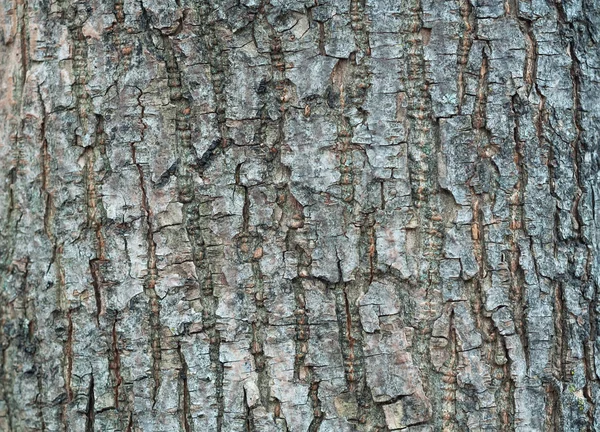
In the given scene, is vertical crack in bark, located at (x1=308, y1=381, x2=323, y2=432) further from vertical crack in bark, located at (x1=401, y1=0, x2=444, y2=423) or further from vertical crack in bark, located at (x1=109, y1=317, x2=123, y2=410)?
vertical crack in bark, located at (x1=109, y1=317, x2=123, y2=410)

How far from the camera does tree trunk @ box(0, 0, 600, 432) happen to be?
1.73 metres

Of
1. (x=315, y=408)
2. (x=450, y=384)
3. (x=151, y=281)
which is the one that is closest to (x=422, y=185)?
(x=450, y=384)

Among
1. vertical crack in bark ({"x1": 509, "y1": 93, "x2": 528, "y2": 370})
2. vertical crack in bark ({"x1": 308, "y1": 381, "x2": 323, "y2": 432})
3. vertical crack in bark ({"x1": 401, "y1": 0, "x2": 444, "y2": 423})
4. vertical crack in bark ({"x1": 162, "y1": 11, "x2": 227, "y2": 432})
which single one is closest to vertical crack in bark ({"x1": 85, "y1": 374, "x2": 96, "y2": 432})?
vertical crack in bark ({"x1": 162, "y1": 11, "x2": 227, "y2": 432})

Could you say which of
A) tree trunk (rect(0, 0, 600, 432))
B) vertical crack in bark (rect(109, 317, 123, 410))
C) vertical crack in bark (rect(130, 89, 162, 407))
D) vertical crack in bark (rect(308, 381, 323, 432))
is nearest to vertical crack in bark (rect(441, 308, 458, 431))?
tree trunk (rect(0, 0, 600, 432))

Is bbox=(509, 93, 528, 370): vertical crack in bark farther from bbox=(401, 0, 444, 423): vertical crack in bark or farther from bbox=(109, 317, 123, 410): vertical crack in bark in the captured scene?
bbox=(109, 317, 123, 410): vertical crack in bark

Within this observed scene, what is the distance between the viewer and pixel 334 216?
1.73 m

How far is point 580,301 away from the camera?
1813mm

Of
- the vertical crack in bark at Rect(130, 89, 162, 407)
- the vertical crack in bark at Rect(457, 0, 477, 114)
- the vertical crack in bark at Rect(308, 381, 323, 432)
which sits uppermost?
the vertical crack in bark at Rect(457, 0, 477, 114)

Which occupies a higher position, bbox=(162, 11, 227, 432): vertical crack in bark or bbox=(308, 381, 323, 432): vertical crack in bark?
bbox=(162, 11, 227, 432): vertical crack in bark

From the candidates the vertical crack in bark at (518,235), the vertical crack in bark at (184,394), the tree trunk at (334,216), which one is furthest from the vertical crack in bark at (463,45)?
the vertical crack in bark at (184,394)

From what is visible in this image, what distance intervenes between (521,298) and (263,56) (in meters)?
0.91

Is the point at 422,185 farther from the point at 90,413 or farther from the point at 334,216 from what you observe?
the point at 90,413

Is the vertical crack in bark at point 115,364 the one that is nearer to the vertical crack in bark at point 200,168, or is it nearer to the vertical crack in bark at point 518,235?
the vertical crack in bark at point 200,168

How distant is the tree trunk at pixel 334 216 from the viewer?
173cm
